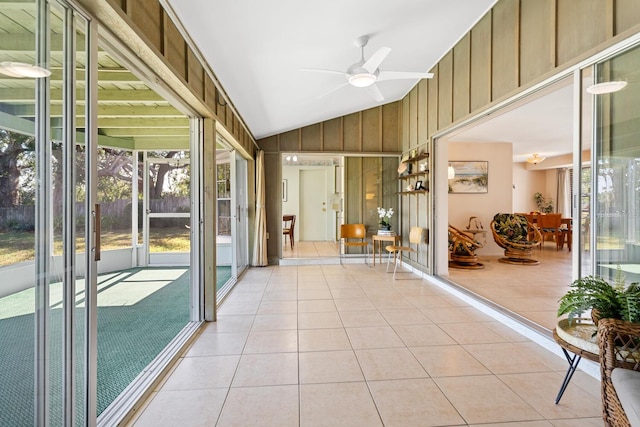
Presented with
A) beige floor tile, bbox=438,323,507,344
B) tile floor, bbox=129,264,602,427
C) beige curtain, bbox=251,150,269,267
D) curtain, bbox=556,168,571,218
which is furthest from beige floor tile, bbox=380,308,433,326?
curtain, bbox=556,168,571,218

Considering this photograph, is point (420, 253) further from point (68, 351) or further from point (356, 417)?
point (68, 351)

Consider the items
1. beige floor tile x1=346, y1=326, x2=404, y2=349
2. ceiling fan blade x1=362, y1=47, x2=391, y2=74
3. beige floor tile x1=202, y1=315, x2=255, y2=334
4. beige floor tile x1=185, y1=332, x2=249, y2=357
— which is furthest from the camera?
beige floor tile x1=202, y1=315, x2=255, y2=334

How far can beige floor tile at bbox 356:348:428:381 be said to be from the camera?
2.14 m

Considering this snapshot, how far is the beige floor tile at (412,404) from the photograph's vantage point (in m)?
1.70

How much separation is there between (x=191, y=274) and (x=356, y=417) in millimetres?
2062

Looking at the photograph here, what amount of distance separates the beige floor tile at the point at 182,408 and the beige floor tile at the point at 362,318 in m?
1.46

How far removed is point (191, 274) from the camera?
304 centimetres

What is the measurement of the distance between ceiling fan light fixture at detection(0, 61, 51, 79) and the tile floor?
1.77 m

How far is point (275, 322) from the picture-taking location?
10.2 feet

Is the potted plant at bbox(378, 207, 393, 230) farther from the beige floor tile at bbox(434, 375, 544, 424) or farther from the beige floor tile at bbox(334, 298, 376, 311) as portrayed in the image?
the beige floor tile at bbox(434, 375, 544, 424)

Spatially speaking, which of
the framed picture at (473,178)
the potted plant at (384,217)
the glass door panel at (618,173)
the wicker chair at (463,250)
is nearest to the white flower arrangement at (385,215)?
the potted plant at (384,217)

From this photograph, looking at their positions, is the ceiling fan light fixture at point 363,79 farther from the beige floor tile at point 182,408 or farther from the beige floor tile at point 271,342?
the beige floor tile at point 182,408

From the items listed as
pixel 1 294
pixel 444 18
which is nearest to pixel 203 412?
pixel 1 294

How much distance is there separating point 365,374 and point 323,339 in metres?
0.64
